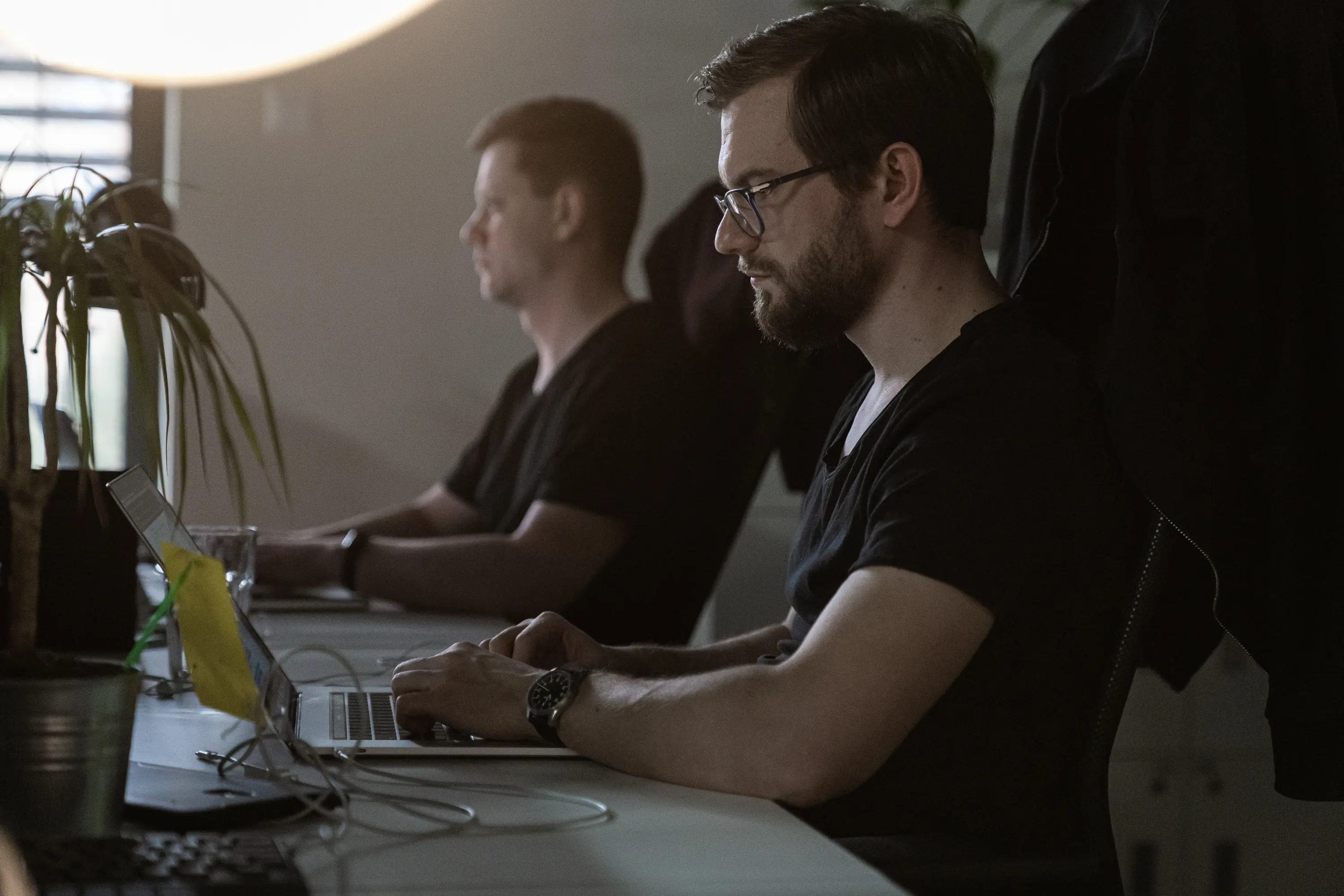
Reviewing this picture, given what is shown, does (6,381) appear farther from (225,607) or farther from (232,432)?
(232,432)

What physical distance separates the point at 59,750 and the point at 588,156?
2.16m

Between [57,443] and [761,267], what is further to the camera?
[761,267]

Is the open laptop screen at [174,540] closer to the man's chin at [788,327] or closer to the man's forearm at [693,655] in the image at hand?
the man's forearm at [693,655]

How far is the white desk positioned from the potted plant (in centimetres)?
14

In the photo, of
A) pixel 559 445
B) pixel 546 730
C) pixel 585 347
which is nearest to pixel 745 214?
pixel 546 730

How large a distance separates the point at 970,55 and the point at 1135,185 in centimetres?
34

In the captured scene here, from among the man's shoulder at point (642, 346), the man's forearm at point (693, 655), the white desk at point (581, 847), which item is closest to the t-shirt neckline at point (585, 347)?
the man's shoulder at point (642, 346)

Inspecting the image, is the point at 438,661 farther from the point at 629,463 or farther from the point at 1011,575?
the point at 629,463

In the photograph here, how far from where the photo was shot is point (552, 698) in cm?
115

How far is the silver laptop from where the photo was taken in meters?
1.02

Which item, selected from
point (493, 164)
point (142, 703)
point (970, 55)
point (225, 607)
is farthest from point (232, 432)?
point (225, 607)

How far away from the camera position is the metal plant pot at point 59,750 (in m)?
0.80

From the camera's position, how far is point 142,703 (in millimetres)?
1338

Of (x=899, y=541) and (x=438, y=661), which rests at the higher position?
(x=899, y=541)
